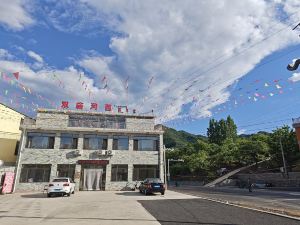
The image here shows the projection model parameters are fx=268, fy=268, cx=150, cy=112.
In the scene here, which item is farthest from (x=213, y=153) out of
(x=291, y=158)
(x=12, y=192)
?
(x=12, y=192)

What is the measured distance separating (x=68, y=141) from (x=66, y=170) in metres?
3.14

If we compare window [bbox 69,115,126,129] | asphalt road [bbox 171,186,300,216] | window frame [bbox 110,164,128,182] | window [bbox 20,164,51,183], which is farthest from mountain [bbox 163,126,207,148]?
asphalt road [bbox 171,186,300,216]

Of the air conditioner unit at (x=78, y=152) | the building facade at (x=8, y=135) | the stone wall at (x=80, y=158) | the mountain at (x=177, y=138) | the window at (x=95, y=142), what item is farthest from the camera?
the mountain at (x=177, y=138)

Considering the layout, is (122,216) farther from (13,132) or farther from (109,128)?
(13,132)

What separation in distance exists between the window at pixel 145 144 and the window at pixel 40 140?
30.3ft

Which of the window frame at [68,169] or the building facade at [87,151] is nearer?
the building facade at [87,151]

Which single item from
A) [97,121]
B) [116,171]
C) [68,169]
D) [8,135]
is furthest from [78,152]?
[8,135]

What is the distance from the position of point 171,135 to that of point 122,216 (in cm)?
10282

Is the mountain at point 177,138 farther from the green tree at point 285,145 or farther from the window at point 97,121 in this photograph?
the window at point 97,121

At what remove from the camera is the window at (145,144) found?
31097mm

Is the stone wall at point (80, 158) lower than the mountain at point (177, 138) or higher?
lower

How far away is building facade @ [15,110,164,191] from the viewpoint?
28.5 meters

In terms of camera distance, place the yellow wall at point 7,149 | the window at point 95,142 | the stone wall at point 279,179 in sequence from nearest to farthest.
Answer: the window at point 95,142
the yellow wall at point 7,149
the stone wall at point 279,179

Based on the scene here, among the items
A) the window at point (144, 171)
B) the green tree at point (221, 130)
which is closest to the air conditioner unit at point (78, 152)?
the window at point (144, 171)
